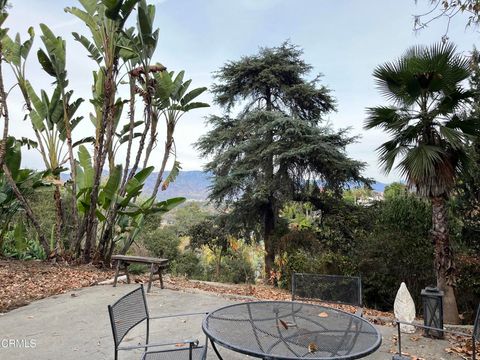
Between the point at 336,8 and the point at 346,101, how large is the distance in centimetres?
465

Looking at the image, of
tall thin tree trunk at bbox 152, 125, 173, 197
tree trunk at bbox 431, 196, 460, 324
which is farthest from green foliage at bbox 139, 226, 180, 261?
tree trunk at bbox 431, 196, 460, 324

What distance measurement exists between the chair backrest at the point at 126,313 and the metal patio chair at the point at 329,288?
2.04 metres

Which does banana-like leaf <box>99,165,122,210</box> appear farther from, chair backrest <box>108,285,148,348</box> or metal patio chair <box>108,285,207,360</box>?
metal patio chair <box>108,285,207,360</box>

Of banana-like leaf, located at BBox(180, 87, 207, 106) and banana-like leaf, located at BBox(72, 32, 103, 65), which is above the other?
banana-like leaf, located at BBox(72, 32, 103, 65)

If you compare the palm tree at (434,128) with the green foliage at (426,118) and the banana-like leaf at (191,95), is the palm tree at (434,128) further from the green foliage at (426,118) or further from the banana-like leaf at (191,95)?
the banana-like leaf at (191,95)

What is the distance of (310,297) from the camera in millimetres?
4648

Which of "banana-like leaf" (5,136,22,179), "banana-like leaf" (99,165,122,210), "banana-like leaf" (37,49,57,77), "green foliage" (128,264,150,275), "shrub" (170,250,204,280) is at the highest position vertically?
"banana-like leaf" (37,49,57,77)

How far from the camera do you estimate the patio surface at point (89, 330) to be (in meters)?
3.84

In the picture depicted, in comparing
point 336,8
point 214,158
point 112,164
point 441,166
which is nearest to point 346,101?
point 336,8

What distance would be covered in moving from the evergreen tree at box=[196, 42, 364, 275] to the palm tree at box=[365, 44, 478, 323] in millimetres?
5287

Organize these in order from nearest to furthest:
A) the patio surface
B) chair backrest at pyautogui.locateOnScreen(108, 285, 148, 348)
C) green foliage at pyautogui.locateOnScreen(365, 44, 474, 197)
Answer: chair backrest at pyautogui.locateOnScreen(108, 285, 148, 348)
the patio surface
green foliage at pyautogui.locateOnScreen(365, 44, 474, 197)

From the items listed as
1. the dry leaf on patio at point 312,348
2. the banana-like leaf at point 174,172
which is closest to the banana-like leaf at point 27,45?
the banana-like leaf at point 174,172
